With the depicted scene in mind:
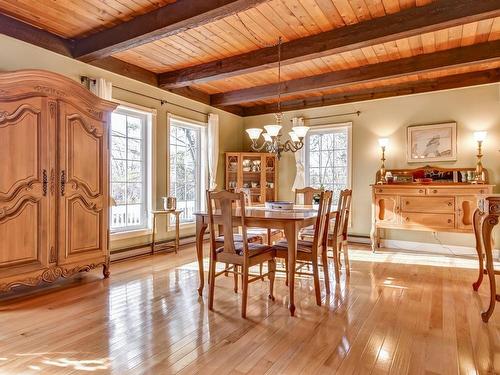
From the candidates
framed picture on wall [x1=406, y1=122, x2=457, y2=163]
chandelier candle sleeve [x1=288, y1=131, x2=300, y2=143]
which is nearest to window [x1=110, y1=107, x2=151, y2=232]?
chandelier candle sleeve [x1=288, y1=131, x2=300, y2=143]

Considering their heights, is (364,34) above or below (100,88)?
above

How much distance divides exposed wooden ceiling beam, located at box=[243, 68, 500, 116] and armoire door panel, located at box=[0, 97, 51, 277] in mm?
4349

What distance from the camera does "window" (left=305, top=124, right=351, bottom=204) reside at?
594 cm

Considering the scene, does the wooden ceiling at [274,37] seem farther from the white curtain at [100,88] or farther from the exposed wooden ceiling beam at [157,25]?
the white curtain at [100,88]

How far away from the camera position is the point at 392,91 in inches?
216

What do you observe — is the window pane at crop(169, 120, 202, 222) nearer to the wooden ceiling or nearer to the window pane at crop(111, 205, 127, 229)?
the wooden ceiling

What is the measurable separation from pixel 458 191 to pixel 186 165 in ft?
13.8

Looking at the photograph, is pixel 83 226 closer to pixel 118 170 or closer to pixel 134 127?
pixel 118 170

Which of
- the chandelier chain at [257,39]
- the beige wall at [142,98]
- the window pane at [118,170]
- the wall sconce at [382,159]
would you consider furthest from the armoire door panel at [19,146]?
the wall sconce at [382,159]

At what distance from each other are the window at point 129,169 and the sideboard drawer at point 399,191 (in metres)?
3.57

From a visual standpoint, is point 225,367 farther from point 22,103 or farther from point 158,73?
point 158,73

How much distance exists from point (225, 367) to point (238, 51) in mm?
3544

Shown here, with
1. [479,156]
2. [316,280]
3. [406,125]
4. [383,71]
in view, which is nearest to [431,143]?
[406,125]

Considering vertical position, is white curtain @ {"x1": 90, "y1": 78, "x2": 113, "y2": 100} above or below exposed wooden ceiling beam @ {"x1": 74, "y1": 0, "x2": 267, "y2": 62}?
below
